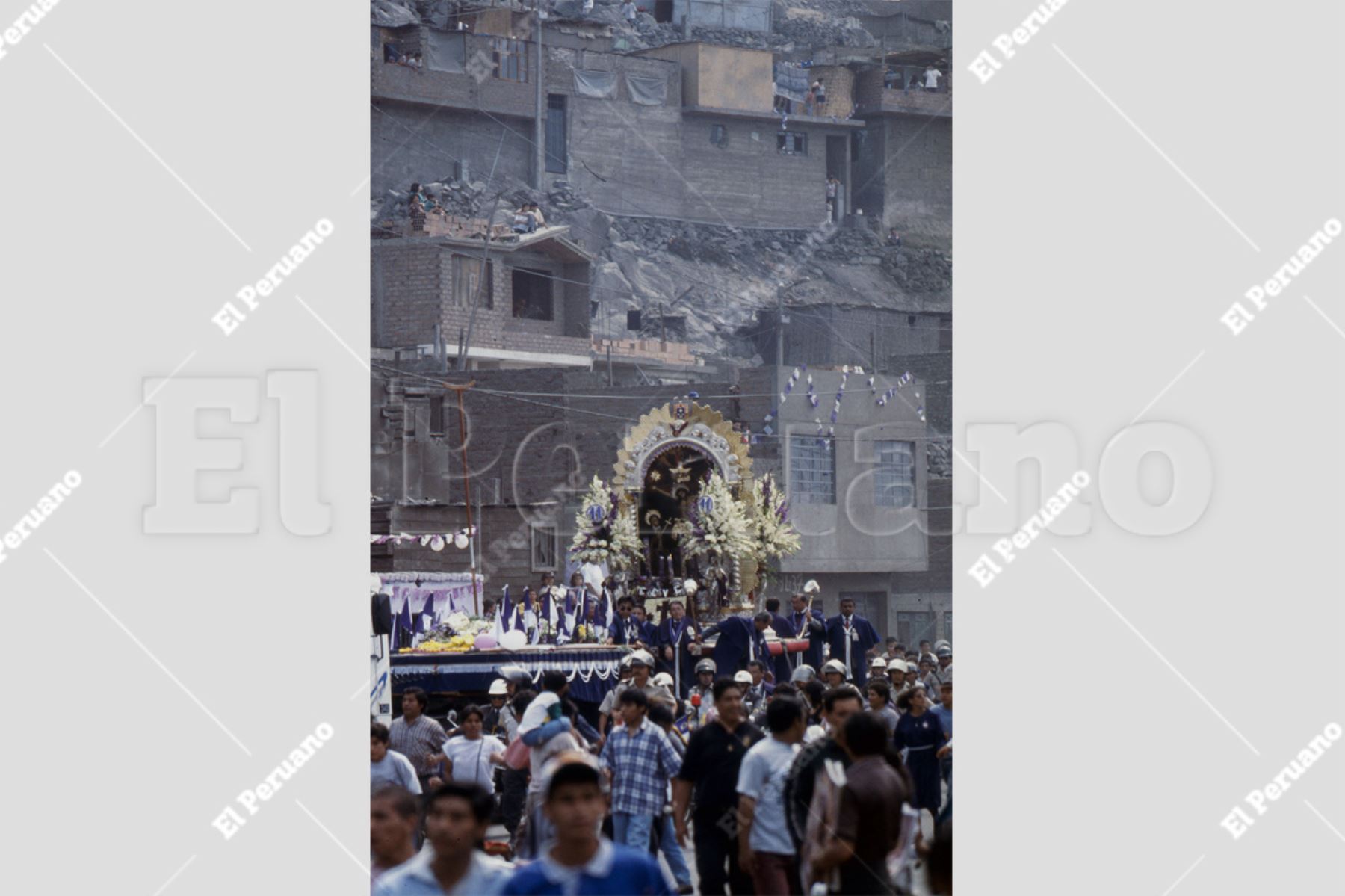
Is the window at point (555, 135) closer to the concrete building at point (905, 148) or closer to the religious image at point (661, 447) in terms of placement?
the religious image at point (661, 447)

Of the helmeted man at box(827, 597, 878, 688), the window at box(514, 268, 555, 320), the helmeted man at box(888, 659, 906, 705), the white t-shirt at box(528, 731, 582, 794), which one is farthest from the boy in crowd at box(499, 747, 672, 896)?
the window at box(514, 268, 555, 320)

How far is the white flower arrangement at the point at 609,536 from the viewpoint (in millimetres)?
24625

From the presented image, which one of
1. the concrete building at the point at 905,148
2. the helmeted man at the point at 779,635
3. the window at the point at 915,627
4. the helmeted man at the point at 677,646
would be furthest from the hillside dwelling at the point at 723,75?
the helmeted man at the point at 677,646

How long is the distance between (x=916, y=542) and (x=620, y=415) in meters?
7.59

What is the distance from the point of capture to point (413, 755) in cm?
1259

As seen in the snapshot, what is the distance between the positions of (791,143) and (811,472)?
21209mm

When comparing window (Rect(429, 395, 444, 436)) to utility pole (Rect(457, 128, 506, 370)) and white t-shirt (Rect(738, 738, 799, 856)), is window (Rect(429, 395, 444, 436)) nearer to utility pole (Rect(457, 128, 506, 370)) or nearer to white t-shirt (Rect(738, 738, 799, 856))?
utility pole (Rect(457, 128, 506, 370))

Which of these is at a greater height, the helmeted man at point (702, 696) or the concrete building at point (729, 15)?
the concrete building at point (729, 15)

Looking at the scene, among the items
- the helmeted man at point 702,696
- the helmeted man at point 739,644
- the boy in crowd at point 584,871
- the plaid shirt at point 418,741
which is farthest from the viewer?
the helmeted man at point 739,644

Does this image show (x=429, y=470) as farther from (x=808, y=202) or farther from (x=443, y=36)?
(x=808, y=202)

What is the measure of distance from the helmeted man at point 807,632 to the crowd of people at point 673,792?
3.83 meters

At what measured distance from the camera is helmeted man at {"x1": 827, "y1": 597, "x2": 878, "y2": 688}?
2038cm

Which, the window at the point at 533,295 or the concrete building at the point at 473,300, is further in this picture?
the window at the point at 533,295
